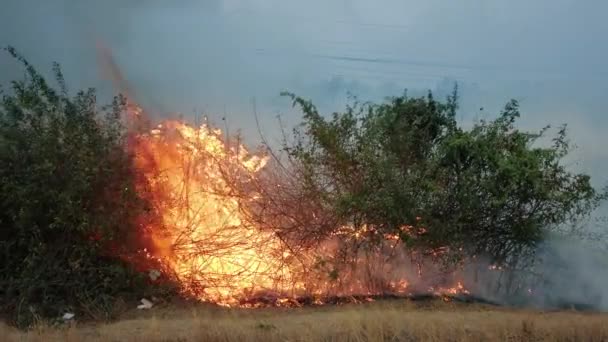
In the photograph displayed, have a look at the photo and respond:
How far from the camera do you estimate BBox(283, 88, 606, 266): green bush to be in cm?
1110

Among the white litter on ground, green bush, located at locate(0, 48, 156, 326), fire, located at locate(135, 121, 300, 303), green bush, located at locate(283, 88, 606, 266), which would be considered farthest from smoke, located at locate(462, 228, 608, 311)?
green bush, located at locate(0, 48, 156, 326)

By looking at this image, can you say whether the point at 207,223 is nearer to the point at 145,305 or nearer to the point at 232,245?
the point at 232,245

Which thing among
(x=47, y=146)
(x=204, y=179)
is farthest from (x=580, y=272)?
(x=47, y=146)

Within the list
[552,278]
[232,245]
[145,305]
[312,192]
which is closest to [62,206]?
[145,305]

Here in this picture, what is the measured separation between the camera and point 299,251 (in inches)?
461

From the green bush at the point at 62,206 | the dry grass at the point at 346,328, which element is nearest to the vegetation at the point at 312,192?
the green bush at the point at 62,206

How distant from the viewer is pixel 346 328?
28.6 feet

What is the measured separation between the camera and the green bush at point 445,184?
437 inches

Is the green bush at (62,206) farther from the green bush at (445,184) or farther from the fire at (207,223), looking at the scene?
the green bush at (445,184)

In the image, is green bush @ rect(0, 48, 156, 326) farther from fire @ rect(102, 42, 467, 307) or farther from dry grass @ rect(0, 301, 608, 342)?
dry grass @ rect(0, 301, 608, 342)

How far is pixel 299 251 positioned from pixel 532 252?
13.3 feet

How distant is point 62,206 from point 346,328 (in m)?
4.83

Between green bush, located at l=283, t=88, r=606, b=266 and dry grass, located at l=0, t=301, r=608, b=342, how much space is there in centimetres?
153

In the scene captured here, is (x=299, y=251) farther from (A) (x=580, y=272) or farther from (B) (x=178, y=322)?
(A) (x=580, y=272)
